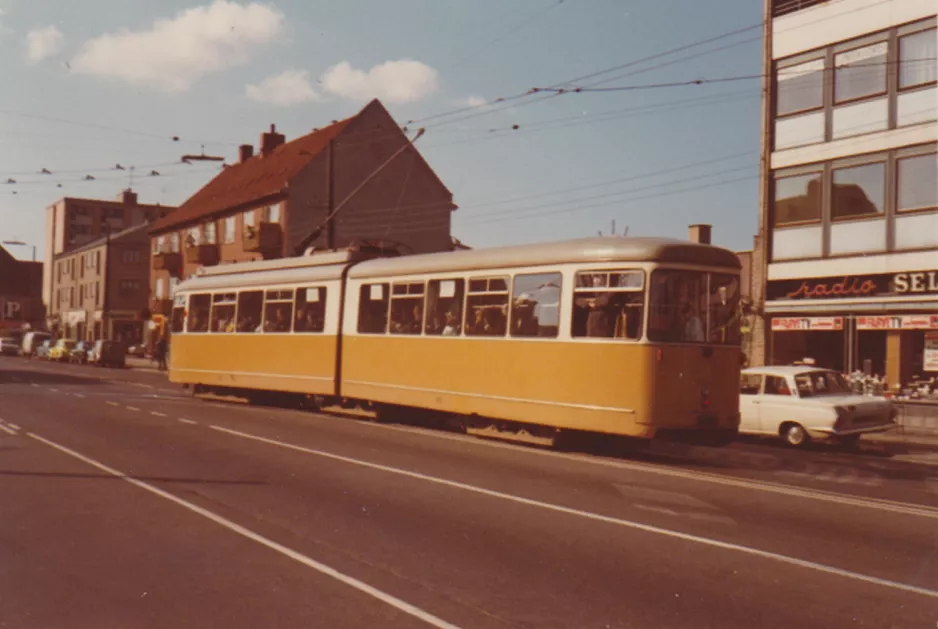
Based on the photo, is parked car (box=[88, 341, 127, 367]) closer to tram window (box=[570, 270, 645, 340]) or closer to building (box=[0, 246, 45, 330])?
tram window (box=[570, 270, 645, 340])

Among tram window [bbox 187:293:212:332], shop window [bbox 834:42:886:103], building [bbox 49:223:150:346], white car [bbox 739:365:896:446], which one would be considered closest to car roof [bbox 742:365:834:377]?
white car [bbox 739:365:896:446]

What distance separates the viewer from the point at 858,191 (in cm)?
2567

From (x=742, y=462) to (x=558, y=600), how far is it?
973cm

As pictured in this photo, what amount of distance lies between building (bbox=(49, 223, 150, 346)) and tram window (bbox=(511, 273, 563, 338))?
7129 centimetres

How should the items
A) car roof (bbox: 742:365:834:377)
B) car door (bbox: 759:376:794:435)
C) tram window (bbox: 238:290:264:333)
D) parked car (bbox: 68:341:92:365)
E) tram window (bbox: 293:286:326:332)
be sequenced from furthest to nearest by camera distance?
parked car (bbox: 68:341:92:365), tram window (bbox: 238:290:264:333), tram window (bbox: 293:286:326:332), car roof (bbox: 742:365:834:377), car door (bbox: 759:376:794:435)

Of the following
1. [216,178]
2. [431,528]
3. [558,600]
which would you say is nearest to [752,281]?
[431,528]

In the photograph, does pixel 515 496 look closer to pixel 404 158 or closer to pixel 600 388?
pixel 600 388

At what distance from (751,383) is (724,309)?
17.1 feet

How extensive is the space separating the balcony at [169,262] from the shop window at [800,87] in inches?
1882

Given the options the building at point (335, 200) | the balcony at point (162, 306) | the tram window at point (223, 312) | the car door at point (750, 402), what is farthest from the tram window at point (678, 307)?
the balcony at point (162, 306)

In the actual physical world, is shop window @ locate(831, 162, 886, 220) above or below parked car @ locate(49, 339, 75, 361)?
above

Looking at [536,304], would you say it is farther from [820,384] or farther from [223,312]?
[223,312]

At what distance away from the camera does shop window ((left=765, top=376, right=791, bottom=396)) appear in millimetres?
18672

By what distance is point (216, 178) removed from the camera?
7100 cm
